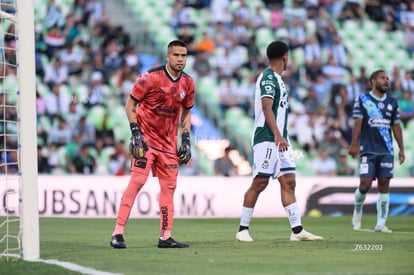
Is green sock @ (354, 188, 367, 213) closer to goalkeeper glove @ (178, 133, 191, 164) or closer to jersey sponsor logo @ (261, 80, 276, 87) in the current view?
jersey sponsor logo @ (261, 80, 276, 87)

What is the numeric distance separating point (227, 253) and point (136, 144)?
5.50ft

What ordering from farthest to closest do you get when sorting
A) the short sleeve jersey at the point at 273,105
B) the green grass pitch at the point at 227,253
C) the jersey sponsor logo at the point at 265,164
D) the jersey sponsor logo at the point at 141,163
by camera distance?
the short sleeve jersey at the point at 273,105, the jersey sponsor logo at the point at 265,164, the jersey sponsor logo at the point at 141,163, the green grass pitch at the point at 227,253

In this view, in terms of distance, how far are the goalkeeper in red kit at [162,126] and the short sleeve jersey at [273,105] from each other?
1037 millimetres

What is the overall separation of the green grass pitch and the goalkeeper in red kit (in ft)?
1.74

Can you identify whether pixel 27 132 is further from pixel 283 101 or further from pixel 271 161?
pixel 283 101

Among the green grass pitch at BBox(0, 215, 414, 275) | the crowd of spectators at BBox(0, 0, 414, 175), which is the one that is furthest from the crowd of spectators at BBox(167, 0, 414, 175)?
the green grass pitch at BBox(0, 215, 414, 275)

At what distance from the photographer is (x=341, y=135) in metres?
23.7

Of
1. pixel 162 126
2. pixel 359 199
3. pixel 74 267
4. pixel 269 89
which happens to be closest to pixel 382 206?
pixel 359 199

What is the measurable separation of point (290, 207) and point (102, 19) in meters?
14.8

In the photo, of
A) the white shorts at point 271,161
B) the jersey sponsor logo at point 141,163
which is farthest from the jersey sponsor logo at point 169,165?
the white shorts at point 271,161

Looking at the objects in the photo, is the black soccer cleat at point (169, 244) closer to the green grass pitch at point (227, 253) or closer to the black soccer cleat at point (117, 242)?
the green grass pitch at point (227, 253)

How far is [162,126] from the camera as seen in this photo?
10961 millimetres

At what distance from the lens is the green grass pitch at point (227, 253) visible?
26.7ft

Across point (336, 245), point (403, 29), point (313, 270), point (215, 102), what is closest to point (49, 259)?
point (313, 270)
